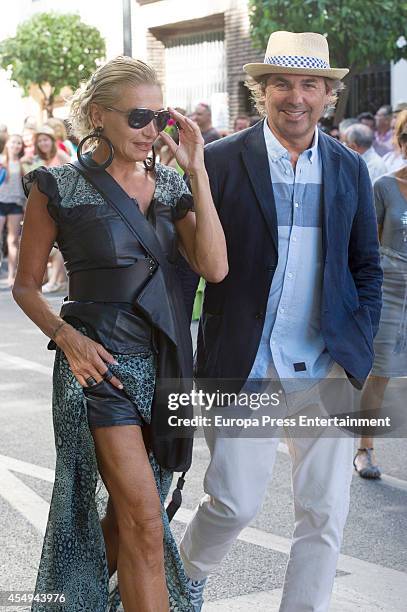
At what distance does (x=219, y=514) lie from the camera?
3.94 m

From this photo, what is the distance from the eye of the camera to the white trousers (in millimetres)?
3891

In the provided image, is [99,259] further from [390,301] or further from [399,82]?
[399,82]

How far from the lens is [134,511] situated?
356 centimetres

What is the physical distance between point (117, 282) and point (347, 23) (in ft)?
46.4

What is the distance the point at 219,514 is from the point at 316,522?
0.31 m

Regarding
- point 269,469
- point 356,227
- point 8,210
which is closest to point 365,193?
point 356,227

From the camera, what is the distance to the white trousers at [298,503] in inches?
153

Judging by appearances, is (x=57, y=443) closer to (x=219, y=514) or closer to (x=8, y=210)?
(x=219, y=514)

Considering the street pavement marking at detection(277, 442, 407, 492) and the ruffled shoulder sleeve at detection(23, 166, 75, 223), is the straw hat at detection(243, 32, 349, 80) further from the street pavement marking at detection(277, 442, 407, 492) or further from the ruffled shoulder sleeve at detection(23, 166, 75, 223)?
the street pavement marking at detection(277, 442, 407, 492)

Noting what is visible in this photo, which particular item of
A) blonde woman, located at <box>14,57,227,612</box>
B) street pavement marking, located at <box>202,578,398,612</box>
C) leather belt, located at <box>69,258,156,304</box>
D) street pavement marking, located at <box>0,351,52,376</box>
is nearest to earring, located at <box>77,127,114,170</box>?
blonde woman, located at <box>14,57,227,612</box>

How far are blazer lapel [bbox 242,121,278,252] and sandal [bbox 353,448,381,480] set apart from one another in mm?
2783

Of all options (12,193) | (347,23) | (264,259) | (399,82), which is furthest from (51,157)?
(264,259)

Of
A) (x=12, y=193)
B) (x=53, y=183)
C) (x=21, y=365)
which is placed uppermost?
(x=53, y=183)

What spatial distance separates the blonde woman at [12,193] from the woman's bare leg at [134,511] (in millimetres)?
12811
